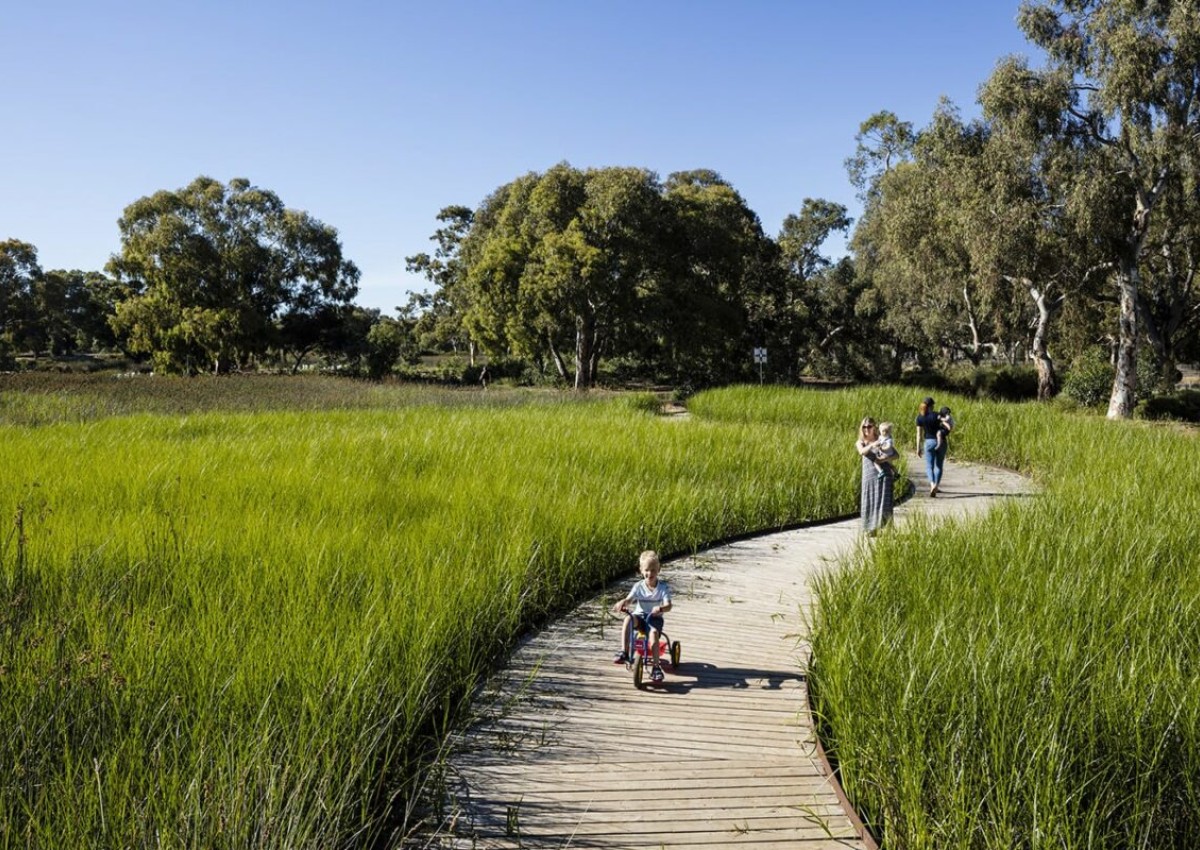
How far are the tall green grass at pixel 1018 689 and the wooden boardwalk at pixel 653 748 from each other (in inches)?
11.8

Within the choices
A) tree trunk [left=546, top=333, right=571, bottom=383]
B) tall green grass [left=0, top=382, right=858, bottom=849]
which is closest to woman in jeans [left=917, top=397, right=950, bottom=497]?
tall green grass [left=0, top=382, right=858, bottom=849]

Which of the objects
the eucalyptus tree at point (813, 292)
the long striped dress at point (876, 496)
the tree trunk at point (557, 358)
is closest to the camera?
the long striped dress at point (876, 496)

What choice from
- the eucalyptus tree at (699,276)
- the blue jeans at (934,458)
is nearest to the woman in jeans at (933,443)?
the blue jeans at (934,458)

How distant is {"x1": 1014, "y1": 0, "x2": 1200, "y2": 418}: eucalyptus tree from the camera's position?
1895 cm

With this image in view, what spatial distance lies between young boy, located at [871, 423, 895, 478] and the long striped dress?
29 millimetres

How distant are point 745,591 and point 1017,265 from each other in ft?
64.0

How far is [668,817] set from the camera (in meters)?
3.25

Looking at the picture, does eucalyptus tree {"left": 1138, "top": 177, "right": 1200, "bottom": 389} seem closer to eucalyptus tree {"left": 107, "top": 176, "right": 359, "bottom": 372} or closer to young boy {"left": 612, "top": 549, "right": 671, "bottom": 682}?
young boy {"left": 612, "top": 549, "right": 671, "bottom": 682}

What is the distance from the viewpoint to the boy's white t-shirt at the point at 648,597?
460 cm

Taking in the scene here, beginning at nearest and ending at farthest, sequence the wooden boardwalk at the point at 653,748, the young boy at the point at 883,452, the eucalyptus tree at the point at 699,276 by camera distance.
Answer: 1. the wooden boardwalk at the point at 653,748
2. the young boy at the point at 883,452
3. the eucalyptus tree at the point at 699,276

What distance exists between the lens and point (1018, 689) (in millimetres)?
3371

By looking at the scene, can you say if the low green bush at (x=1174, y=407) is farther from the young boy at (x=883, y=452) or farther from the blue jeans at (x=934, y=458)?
the young boy at (x=883, y=452)

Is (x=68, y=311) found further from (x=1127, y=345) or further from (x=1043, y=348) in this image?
(x=1127, y=345)

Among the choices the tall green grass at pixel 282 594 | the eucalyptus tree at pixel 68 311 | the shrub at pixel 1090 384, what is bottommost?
the tall green grass at pixel 282 594
